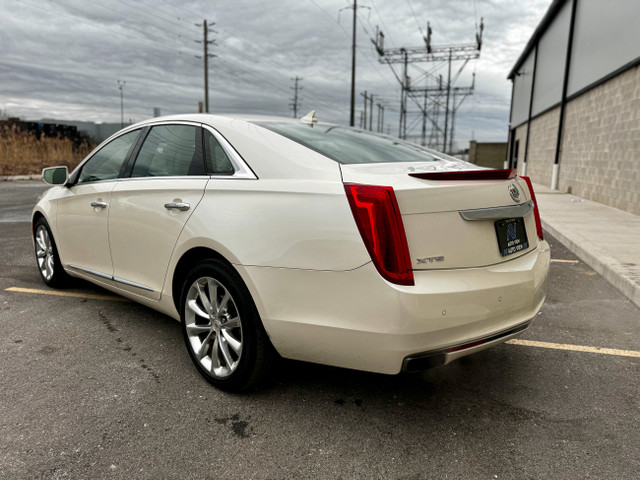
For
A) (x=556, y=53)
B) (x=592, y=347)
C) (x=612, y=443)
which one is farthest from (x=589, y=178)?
(x=612, y=443)

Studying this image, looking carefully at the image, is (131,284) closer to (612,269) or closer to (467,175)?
(467,175)

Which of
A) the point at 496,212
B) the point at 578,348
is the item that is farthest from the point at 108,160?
the point at 578,348

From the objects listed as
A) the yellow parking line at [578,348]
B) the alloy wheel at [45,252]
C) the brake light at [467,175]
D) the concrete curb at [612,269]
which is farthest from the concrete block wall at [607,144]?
A: the alloy wheel at [45,252]

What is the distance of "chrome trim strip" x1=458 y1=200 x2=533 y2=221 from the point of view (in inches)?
98.0

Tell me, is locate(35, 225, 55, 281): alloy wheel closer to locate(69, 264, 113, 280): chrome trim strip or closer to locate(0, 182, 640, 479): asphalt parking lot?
locate(69, 264, 113, 280): chrome trim strip

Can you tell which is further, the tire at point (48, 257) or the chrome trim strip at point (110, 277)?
the tire at point (48, 257)

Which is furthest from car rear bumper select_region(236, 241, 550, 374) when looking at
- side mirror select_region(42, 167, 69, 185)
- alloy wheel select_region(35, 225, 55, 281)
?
alloy wheel select_region(35, 225, 55, 281)

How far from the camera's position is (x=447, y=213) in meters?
2.43

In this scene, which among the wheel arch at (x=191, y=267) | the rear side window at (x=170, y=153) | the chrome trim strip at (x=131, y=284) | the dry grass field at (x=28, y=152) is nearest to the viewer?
the wheel arch at (x=191, y=267)

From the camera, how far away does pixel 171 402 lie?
2.83 m

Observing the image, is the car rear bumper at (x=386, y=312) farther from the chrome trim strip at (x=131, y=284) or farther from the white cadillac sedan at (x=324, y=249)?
the chrome trim strip at (x=131, y=284)

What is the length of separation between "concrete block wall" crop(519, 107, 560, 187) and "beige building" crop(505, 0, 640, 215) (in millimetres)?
40

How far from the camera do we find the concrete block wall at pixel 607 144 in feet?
36.1

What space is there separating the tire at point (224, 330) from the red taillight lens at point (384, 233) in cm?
78
